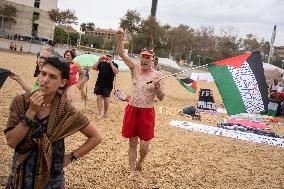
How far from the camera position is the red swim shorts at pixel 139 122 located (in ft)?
17.1

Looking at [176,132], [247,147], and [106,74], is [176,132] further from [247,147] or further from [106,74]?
[106,74]

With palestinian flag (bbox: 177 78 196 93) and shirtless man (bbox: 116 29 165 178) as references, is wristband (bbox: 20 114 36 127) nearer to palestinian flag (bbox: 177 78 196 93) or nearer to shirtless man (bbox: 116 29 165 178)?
shirtless man (bbox: 116 29 165 178)

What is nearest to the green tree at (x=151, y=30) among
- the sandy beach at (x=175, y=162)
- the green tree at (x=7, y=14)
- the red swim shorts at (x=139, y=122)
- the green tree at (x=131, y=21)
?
the green tree at (x=131, y=21)

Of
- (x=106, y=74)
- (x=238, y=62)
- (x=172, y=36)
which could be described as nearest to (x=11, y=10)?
(x=172, y=36)

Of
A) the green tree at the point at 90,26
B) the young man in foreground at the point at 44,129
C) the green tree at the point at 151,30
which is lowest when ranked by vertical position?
the young man in foreground at the point at 44,129

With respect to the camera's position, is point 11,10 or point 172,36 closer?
point 11,10

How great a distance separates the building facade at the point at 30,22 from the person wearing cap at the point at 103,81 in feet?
173

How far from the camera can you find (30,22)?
66.1 metres

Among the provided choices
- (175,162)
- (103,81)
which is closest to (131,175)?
(175,162)

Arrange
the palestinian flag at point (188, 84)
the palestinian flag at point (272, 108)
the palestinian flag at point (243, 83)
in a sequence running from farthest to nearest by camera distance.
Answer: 1. the palestinian flag at point (272, 108)
2. the palestinian flag at point (188, 84)
3. the palestinian flag at point (243, 83)

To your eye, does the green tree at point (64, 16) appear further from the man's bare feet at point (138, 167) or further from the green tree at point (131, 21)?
the man's bare feet at point (138, 167)

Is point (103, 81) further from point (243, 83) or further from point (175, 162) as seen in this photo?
point (243, 83)

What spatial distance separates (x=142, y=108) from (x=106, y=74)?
450 centimetres

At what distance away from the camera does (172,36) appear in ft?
205
